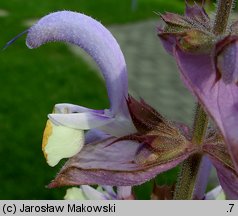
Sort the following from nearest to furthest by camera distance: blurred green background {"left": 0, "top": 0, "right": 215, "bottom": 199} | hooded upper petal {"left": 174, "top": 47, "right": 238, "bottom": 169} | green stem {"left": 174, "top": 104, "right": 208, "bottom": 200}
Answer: hooded upper petal {"left": 174, "top": 47, "right": 238, "bottom": 169} < green stem {"left": 174, "top": 104, "right": 208, "bottom": 200} < blurred green background {"left": 0, "top": 0, "right": 215, "bottom": 199}

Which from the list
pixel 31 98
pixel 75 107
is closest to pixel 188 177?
pixel 75 107

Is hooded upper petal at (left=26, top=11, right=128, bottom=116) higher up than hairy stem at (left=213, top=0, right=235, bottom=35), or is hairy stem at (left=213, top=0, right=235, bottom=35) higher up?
hairy stem at (left=213, top=0, right=235, bottom=35)

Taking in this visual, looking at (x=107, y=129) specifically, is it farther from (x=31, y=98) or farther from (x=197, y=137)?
(x=31, y=98)

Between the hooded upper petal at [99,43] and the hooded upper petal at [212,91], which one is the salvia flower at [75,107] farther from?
the hooded upper petal at [212,91]

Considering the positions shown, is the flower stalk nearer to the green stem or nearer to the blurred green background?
the green stem

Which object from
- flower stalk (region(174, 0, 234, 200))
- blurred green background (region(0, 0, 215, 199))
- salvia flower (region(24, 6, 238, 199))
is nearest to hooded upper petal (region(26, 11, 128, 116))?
salvia flower (region(24, 6, 238, 199))

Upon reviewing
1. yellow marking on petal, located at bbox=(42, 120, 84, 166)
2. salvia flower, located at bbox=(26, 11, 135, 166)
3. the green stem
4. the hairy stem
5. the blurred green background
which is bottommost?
the blurred green background

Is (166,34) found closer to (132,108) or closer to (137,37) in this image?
(132,108)
